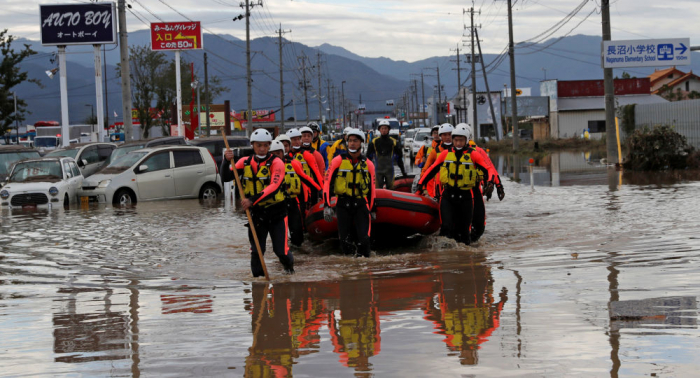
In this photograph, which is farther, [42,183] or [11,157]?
[11,157]

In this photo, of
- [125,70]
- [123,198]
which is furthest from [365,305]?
[125,70]

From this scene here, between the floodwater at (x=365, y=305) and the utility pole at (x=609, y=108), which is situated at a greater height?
the utility pole at (x=609, y=108)

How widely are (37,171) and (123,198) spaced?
2254 mm

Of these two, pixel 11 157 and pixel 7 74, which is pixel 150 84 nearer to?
pixel 7 74

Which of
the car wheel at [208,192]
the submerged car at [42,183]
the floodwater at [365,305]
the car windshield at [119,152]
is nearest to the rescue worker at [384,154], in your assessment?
the floodwater at [365,305]

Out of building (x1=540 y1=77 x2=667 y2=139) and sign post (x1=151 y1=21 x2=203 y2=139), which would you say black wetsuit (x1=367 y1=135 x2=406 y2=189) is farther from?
building (x1=540 y1=77 x2=667 y2=139)

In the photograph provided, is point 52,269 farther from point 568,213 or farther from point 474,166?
point 568,213

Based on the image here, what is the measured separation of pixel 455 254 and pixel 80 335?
5672mm

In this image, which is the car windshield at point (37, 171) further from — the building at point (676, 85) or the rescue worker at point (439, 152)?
the building at point (676, 85)

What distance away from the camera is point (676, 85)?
84.2 meters

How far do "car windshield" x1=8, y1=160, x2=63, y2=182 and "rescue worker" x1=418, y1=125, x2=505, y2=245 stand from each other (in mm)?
12283

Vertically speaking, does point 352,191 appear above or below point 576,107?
below

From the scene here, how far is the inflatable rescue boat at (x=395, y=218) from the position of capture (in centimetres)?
1131

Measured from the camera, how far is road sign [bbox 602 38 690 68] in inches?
1211
